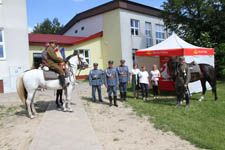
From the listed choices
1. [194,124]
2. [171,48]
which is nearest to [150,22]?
[171,48]

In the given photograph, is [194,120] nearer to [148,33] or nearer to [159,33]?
[148,33]

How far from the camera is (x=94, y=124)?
18.2 feet

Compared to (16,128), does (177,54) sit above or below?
above

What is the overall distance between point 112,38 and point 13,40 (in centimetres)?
906

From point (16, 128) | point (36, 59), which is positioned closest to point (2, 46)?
point (36, 59)

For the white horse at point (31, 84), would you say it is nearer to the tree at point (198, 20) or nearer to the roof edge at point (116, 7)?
the roof edge at point (116, 7)

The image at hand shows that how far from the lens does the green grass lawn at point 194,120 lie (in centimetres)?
433

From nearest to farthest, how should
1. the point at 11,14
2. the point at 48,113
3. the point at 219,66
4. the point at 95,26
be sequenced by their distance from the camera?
the point at 48,113
the point at 11,14
the point at 219,66
the point at 95,26

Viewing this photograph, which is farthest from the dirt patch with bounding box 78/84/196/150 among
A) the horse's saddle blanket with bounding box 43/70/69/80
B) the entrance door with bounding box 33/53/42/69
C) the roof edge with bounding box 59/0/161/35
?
the roof edge with bounding box 59/0/161/35

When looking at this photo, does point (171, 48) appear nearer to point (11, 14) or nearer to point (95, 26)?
point (11, 14)

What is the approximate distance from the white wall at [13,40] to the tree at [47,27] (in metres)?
56.4

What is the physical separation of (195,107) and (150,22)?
15001mm

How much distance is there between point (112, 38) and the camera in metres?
18.6

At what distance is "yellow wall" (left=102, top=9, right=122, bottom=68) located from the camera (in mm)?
18016
